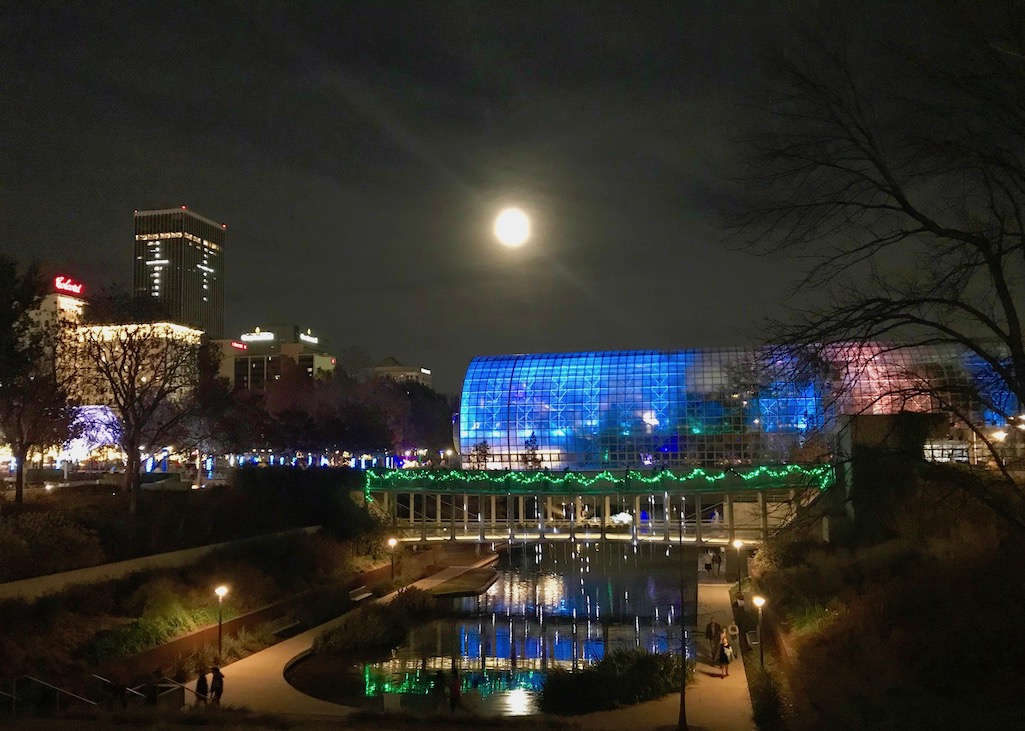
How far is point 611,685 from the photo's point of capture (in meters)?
23.2

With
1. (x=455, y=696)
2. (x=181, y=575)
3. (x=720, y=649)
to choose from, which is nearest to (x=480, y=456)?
(x=181, y=575)

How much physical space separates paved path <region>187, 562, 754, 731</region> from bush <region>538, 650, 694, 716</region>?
1.21 ft

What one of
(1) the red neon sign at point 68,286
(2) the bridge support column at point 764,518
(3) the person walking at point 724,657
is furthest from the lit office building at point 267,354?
(3) the person walking at point 724,657

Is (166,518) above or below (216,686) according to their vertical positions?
above

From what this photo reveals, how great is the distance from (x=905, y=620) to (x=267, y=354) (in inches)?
6132

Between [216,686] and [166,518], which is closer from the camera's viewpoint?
[216,686]

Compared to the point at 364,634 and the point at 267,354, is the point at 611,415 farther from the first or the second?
the point at 267,354

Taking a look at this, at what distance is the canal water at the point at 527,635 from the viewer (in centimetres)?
2503

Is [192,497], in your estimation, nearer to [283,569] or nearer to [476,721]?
[283,569]

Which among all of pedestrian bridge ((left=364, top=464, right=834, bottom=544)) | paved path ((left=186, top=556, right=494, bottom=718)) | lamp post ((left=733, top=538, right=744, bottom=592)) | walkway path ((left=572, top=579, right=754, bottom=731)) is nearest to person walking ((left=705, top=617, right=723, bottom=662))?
walkway path ((left=572, top=579, right=754, bottom=731))

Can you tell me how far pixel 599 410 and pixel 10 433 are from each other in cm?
5513

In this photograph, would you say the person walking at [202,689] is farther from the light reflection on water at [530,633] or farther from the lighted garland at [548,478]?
the lighted garland at [548,478]

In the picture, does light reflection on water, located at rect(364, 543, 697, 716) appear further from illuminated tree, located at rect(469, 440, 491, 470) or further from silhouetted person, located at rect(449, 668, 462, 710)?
illuminated tree, located at rect(469, 440, 491, 470)

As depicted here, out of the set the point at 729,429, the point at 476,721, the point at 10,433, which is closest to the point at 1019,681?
the point at 476,721
